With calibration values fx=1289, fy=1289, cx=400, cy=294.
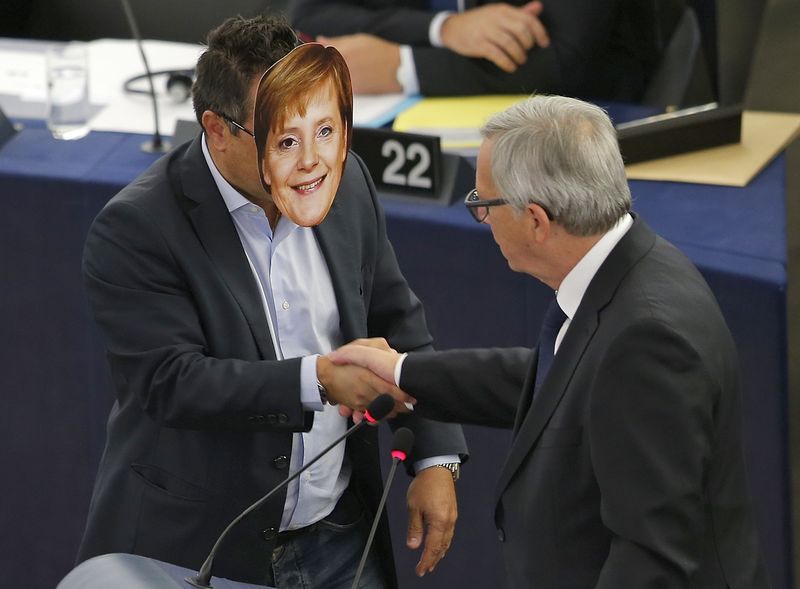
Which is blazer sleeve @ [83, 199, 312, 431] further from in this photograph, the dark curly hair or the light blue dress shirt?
the dark curly hair

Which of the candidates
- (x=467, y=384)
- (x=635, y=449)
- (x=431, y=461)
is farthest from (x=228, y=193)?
(x=635, y=449)

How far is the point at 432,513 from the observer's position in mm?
2053

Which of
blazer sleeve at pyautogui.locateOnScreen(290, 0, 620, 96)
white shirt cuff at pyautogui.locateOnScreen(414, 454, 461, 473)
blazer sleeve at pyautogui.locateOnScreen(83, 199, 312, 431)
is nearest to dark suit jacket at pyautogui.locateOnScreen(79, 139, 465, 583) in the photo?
blazer sleeve at pyautogui.locateOnScreen(83, 199, 312, 431)

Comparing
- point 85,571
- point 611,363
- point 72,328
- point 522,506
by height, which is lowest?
point 72,328

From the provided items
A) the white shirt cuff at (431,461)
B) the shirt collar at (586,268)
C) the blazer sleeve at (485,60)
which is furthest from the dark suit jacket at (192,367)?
the blazer sleeve at (485,60)

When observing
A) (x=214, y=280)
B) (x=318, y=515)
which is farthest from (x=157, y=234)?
(x=318, y=515)

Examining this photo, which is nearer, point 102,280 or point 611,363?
point 611,363

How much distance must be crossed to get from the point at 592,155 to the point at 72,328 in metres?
1.63

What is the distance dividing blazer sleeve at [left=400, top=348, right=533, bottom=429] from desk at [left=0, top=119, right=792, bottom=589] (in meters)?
0.59

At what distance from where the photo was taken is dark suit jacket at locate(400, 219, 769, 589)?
4.94 feet

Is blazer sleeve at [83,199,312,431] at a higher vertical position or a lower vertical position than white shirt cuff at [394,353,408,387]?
higher

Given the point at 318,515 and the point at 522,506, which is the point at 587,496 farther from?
the point at 318,515

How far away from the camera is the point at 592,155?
158 cm

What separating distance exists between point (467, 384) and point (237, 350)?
0.36 meters
